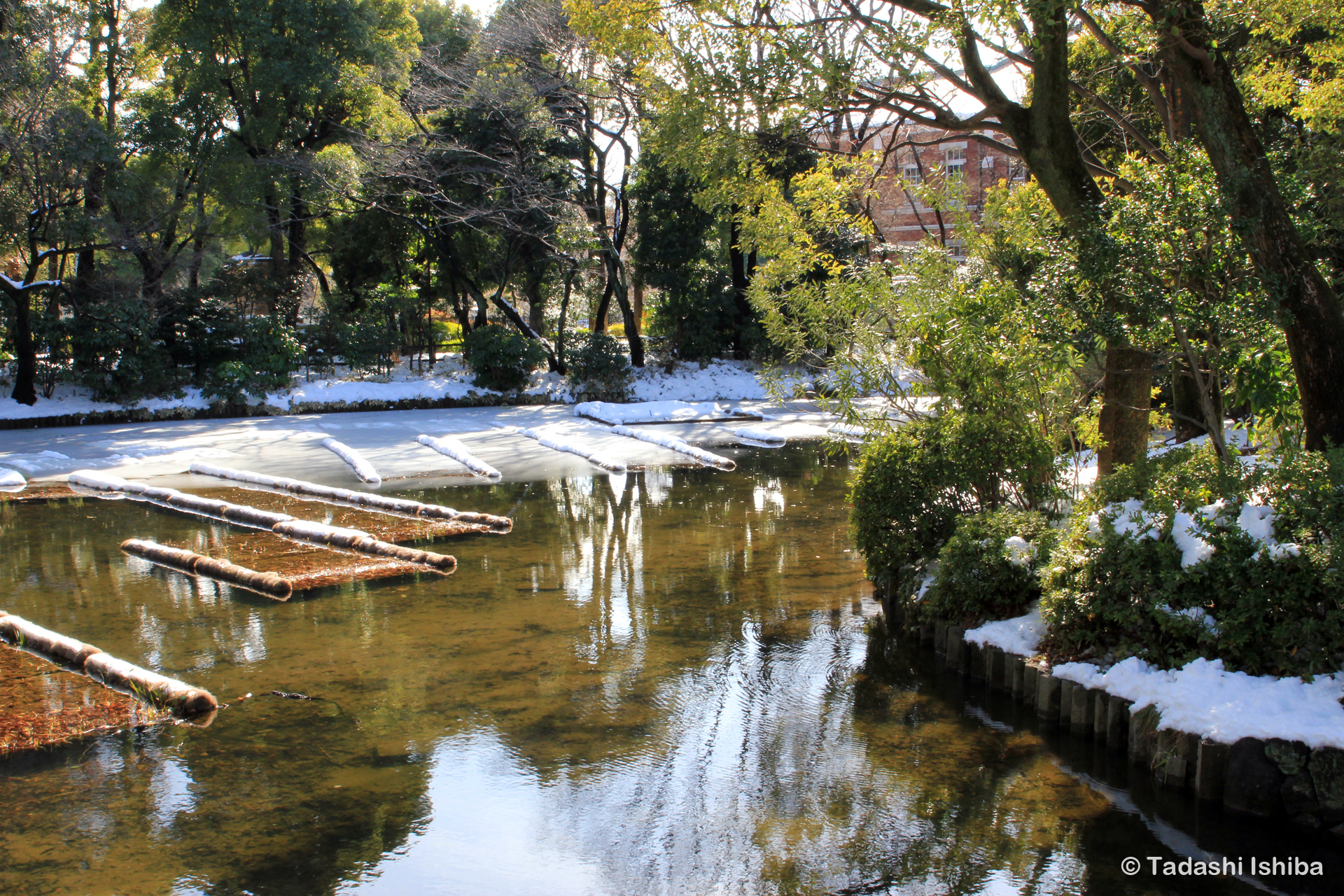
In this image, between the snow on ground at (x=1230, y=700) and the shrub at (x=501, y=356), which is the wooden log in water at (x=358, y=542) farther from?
the shrub at (x=501, y=356)

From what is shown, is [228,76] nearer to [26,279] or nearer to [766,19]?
[26,279]

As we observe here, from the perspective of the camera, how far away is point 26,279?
1788cm

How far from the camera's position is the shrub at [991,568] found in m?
6.45

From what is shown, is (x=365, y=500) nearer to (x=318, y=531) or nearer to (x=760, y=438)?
(x=318, y=531)

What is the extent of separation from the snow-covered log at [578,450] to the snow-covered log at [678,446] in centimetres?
126

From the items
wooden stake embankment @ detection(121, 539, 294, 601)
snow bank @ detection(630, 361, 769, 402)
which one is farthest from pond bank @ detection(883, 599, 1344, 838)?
snow bank @ detection(630, 361, 769, 402)

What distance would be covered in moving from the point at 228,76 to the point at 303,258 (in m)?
5.15

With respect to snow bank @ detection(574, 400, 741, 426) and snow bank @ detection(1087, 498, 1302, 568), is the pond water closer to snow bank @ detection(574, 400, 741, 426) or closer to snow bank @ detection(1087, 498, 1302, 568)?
snow bank @ detection(1087, 498, 1302, 568)

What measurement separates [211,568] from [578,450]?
7.84 m

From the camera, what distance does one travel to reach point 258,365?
20.6 metres

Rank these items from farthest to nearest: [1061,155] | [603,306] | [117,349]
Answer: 1. [603,306]
2. [117,349]
3. [1061,155]

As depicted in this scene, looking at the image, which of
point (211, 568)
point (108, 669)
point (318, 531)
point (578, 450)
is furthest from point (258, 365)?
point (108, 669)

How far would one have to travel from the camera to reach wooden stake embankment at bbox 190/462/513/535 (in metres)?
10.7

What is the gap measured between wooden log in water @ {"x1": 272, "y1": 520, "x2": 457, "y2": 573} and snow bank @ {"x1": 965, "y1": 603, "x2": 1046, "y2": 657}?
489cm
